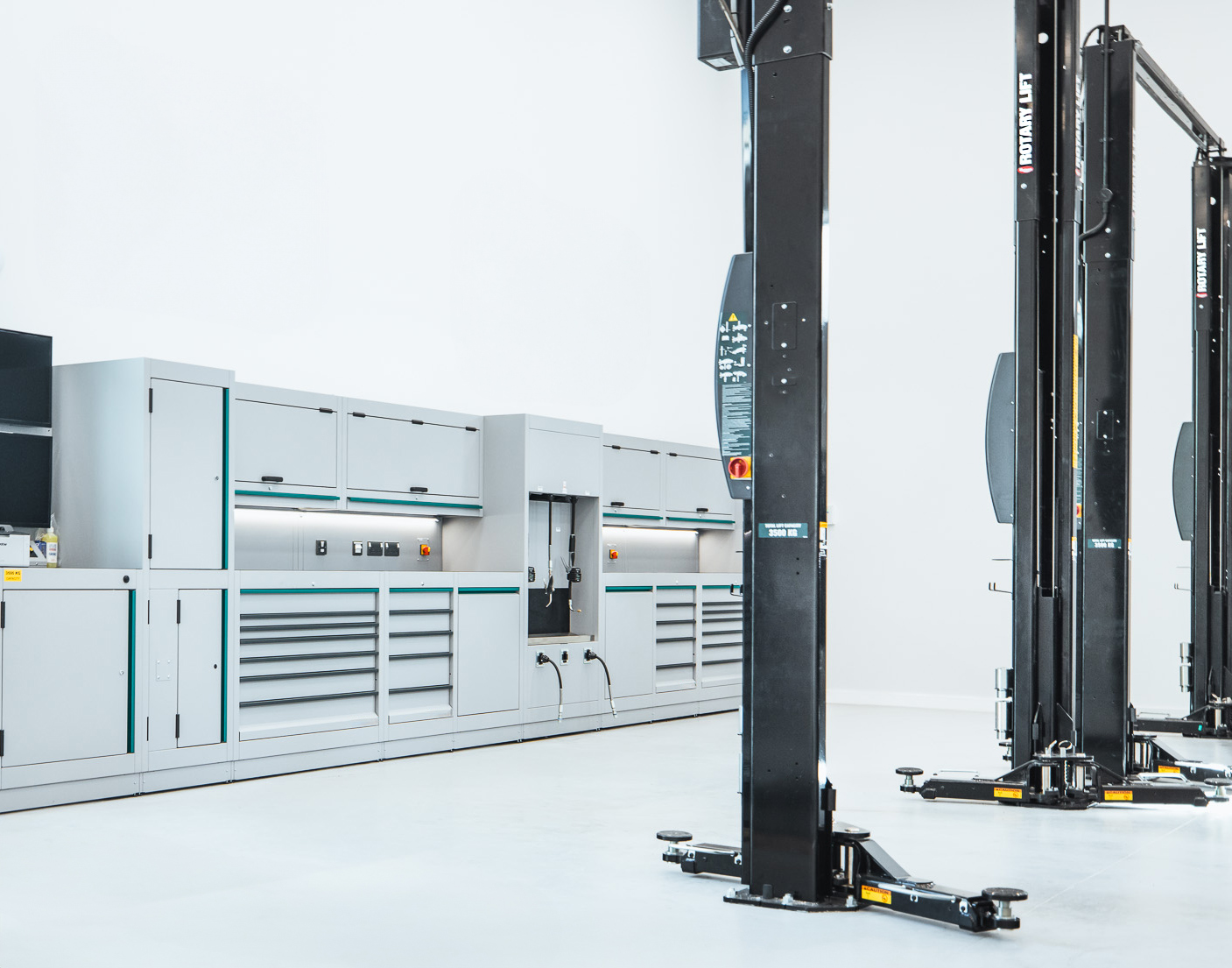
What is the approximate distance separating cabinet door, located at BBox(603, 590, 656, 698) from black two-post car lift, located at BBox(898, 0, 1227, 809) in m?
2.74

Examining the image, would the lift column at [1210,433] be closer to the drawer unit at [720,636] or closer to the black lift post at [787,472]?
the drawer unit at [720,636]

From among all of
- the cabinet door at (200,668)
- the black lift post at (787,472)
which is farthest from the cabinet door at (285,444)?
the black lift post at (787,472)

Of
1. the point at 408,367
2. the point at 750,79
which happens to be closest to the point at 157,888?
the point at 750,79

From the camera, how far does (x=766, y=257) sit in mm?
3641

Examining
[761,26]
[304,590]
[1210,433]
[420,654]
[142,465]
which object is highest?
[761,26]

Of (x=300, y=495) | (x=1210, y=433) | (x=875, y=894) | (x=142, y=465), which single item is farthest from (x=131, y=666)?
(x=1210, y=433)

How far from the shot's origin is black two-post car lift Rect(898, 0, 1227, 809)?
5.32 metres

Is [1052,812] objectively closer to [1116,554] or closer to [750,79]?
[1116,554]

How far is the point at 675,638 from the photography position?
8562 millimetres

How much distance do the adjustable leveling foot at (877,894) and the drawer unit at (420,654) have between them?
10.5 ft

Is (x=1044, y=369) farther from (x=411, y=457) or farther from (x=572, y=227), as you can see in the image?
(x=572, y=227)

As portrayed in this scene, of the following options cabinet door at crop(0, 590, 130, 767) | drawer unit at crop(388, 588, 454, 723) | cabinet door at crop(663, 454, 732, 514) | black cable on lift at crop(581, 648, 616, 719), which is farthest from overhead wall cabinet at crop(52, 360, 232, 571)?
cabinet door at crop(663, 454, 732, 514)

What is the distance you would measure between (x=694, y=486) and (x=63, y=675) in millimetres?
4968

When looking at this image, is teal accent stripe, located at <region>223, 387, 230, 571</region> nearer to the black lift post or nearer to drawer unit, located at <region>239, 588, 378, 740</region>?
drawer unit, located at <region>239, 588, 378, 740</region>
